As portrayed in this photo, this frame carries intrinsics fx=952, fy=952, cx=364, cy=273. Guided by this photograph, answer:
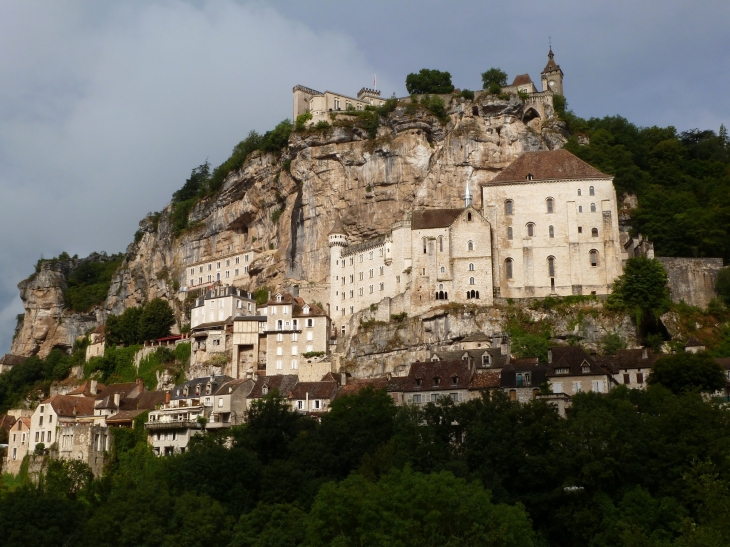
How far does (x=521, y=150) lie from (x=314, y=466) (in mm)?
46483

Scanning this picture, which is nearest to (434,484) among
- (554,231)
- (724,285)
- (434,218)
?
(724,285)

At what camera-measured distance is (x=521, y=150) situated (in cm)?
9056

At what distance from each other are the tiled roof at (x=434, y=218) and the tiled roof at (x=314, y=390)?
17.8 metres

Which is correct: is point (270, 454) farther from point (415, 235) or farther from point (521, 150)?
point (521, 150)

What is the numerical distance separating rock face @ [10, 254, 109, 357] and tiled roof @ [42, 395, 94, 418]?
38887 mm

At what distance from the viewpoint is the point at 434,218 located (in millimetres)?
83312

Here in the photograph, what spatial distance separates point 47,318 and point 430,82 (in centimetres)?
5752

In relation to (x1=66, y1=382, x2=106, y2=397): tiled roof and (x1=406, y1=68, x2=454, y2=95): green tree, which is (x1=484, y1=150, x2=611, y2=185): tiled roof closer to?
(x1=406, y1=68, x2=454, y2=95): green tree

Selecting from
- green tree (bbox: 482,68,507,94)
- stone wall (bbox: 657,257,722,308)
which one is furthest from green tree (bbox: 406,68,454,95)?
stone wall (bbox: 657,257,722,308)

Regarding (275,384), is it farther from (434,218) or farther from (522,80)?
(522,80)

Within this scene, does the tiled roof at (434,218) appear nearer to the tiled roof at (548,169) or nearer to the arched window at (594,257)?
the tiled roof at (548,169)

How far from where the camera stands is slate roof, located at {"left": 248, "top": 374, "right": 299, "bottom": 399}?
72625 mm

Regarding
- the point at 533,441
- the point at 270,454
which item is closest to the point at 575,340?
the point at 533,441

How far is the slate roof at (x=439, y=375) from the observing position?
63.2m
